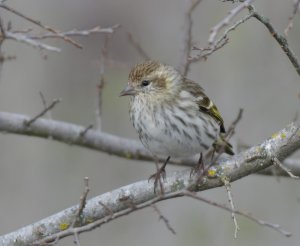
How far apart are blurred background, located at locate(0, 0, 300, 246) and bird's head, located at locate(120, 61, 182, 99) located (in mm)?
1779

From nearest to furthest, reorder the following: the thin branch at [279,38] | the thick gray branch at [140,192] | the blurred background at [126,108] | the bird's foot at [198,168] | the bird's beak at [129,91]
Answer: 1. the thin branch at [279,38]
2. the thick gray branch at [140,192]
3. the bird's foot at [198,168]
4. the bird's beak at [129,91]
5. the blurred background at [126,108]

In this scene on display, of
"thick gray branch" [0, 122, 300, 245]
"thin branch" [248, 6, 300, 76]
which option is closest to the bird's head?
"thick gray branch" [0, 122, 300, 245]

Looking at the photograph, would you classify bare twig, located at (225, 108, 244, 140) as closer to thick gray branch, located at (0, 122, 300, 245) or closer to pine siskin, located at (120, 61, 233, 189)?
thick gray branch, located at (0, 122, 300, 245)

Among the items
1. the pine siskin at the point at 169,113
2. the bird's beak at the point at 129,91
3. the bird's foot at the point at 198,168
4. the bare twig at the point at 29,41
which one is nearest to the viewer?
the bare twig at the point at 29,41

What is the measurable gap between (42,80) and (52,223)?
6.68m

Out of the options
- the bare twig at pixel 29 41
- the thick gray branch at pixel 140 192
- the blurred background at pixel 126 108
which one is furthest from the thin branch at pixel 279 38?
the blurred background at pixel 126 108

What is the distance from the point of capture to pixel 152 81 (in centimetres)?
580

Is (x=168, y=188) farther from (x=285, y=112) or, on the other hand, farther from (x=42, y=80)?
(x=42, y=80)

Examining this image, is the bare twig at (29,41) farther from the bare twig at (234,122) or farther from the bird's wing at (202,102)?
the bird's wing at (202,102)

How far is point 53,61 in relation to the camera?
11.4 m

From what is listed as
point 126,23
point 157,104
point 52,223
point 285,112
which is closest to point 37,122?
point 157,104

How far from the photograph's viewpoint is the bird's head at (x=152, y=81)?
5.70m

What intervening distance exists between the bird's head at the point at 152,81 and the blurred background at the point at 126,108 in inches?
70.0

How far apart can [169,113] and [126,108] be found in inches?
172
